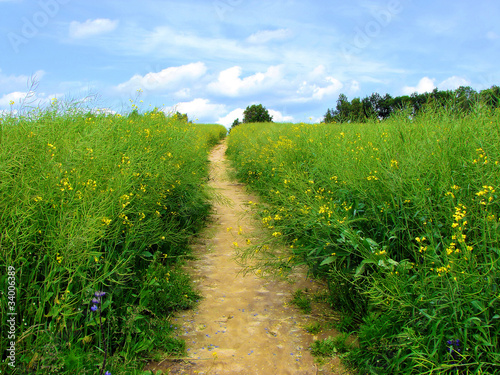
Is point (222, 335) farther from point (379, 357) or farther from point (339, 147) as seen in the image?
point (339, 147)

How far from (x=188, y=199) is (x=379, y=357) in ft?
12.9

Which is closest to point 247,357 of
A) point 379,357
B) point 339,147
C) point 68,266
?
point 379,357

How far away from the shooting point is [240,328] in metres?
3.36

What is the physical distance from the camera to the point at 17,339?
2.36m

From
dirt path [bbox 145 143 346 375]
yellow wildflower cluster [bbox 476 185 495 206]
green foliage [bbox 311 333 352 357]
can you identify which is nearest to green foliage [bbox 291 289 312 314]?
dirt path [bbox 145 143 346 375]

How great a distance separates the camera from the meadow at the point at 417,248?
2.25 m

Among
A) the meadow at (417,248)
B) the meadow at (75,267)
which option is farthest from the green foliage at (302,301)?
the meadow at (75,267)

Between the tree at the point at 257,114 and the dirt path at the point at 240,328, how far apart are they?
33.7 meters

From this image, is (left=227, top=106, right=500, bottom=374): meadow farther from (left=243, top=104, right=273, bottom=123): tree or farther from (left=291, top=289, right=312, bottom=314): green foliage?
(left=243, top=104, right=273, bottom=123): tree

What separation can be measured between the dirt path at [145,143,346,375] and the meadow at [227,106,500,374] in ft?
1.14

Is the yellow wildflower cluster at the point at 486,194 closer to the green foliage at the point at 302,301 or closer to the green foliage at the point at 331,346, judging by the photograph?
the green foliage at the point at 331,346

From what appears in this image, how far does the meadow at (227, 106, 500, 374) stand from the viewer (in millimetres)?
2254

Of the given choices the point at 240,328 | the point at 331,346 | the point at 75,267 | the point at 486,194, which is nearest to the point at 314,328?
the point at 331,346

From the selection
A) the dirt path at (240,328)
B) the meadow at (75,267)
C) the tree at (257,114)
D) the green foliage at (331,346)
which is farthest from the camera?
the tree at (257,114)
